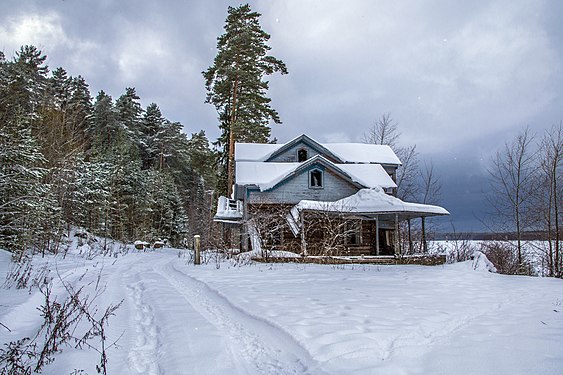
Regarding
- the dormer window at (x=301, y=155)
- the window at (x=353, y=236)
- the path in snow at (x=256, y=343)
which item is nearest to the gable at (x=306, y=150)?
the dormer window at (x=301, y=155)

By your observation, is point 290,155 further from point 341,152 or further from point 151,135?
point 151,135

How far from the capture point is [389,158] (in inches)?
1149

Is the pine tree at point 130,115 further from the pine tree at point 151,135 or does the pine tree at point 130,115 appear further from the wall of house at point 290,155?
the wall of house at point 290,155

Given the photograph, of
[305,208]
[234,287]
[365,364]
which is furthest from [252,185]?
[365,364]

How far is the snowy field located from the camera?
142 inches

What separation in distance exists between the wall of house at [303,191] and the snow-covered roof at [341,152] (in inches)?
149

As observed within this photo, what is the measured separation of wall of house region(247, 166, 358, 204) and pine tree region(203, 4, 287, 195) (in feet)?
21.3

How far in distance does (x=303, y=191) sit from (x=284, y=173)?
174 centimetres

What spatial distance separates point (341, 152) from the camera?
2947 centimetres

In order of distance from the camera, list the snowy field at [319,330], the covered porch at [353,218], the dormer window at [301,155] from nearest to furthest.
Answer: the snowy field at [319,330]
the covered porch at [353,218]
the dormer window at [301,155]

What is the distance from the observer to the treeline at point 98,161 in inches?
723

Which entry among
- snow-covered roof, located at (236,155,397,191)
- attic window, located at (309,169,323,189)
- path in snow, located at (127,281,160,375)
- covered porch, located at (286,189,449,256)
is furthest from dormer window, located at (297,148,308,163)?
path in snow, located at (127,281,160,375)

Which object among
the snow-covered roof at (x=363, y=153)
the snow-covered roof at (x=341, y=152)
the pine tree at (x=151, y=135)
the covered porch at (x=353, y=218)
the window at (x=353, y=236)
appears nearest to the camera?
the covered porch at (x=353, y=218)

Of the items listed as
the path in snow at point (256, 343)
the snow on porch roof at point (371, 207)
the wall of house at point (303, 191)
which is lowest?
the path in snow at point (256, 343)
